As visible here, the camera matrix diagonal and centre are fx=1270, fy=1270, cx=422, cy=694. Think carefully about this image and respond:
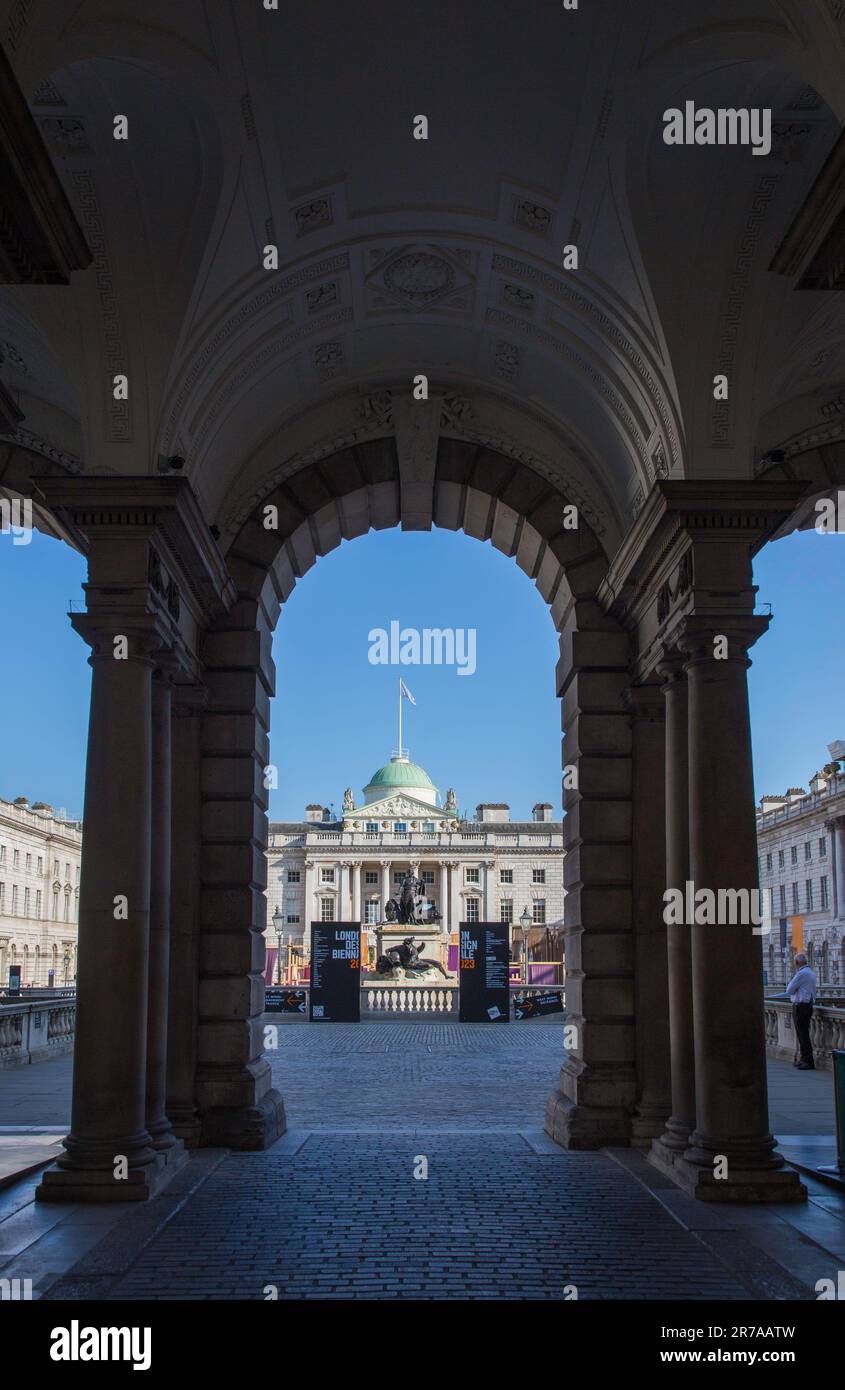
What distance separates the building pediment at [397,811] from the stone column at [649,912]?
343 ft

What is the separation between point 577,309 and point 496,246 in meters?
1.03

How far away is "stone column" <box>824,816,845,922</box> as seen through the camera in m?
68.9

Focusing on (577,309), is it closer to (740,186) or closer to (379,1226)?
(740,186)

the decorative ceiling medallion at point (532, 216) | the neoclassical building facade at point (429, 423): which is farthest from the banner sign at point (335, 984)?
the decorative ceiling medallion at point (532, 216)

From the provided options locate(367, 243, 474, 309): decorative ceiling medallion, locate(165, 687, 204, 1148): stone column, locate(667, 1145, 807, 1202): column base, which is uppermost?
locate(367, 243, 474, 309): decorative ceiling medallion

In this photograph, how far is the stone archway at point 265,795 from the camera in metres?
13.4

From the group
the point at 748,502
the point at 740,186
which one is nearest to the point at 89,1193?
the point at 748,502

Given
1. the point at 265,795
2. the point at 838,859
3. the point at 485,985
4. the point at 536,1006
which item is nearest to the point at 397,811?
the point at 838,859

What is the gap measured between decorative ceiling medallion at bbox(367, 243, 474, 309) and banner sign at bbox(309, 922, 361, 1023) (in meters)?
22.7

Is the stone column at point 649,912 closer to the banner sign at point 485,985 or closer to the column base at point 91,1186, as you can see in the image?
the column base at point 91,1186

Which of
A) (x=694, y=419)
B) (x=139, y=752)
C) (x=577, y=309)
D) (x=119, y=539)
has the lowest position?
(x=139, y=752)

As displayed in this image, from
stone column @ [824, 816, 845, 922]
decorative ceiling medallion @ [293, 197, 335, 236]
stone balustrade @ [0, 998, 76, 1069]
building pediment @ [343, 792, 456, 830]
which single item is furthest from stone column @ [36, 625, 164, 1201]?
building pediment @ [343, 792, 456, 830]

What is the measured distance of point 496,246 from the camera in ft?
41.5

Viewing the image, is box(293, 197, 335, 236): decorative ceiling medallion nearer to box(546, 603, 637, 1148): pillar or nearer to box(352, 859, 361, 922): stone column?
box(546, 603, 637, 1148): pillar
